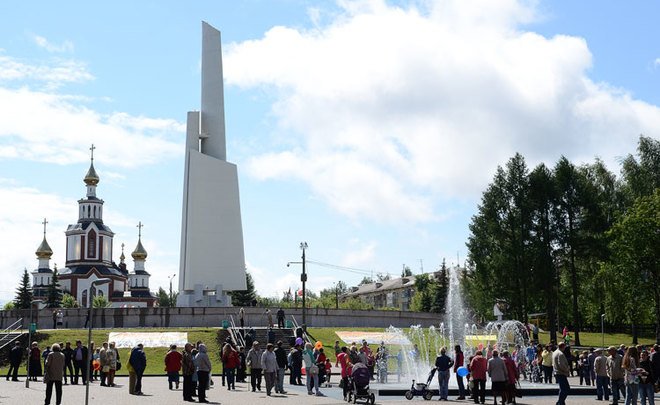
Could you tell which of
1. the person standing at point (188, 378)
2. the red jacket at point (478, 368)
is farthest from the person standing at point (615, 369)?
the person standing at point (188, 378)

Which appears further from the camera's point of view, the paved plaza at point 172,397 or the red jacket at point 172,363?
the red jacket at point 172,363

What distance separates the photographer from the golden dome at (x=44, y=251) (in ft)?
326

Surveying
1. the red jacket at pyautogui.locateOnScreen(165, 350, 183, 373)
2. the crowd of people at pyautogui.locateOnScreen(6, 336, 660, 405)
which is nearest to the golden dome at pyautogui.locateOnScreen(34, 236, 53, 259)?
the crowd of people at pyautogui.locateOnScreen(6, 336, 660, 405)

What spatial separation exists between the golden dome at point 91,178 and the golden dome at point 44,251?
907cm

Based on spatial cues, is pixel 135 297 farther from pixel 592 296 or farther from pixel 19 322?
pixel 592 296

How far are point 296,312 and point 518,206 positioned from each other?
15.6m

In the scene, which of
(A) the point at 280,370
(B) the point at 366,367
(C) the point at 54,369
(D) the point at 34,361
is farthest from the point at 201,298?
(C) the point at 54,369

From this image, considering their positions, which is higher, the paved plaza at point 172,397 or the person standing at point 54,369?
the person standing at point 54,369

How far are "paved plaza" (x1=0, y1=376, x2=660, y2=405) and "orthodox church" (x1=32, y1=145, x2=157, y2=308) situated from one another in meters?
74.9

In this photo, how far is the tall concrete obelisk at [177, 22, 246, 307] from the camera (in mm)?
51656

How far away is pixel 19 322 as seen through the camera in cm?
4653

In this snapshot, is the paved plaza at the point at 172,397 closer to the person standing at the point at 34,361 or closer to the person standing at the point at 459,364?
the person standing at the point at 459,364

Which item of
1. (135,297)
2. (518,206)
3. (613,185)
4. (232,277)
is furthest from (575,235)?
(135,297)

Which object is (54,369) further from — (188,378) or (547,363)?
(547,363)
